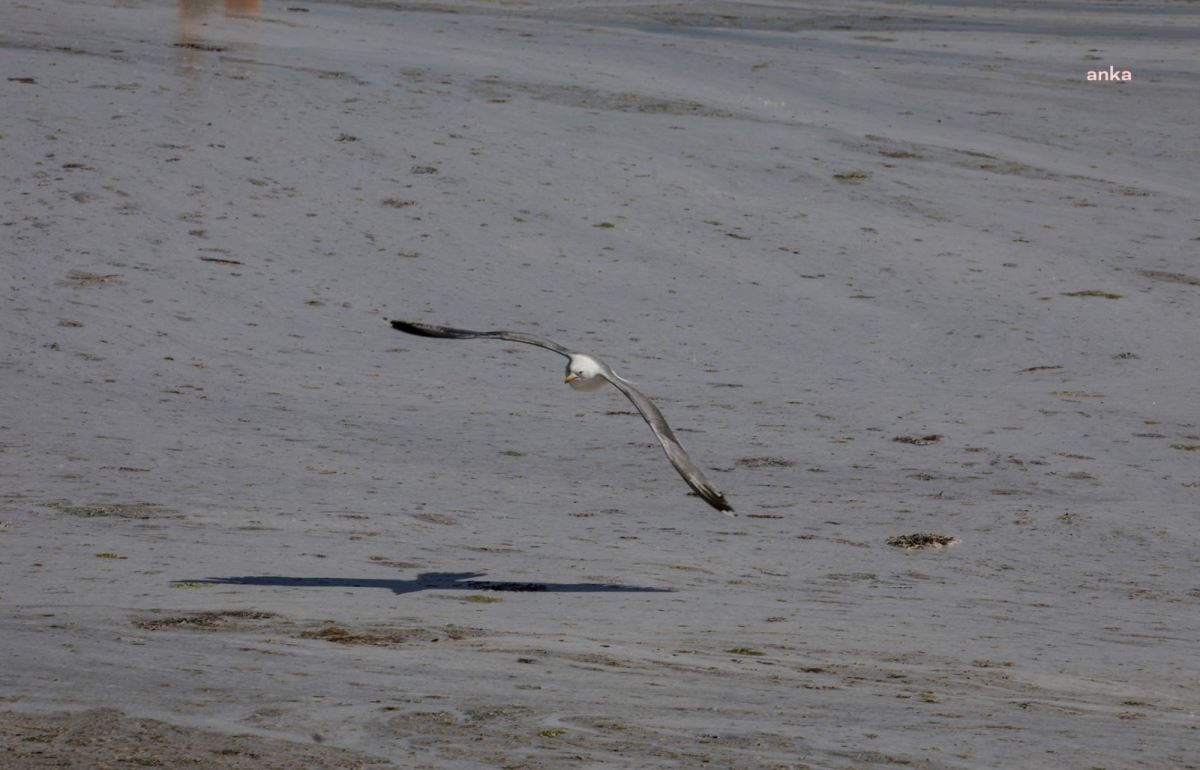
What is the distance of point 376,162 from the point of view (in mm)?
15945

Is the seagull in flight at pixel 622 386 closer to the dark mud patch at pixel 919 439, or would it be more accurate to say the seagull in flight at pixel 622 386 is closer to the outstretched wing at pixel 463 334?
the outstretched wing at pixel 463 334

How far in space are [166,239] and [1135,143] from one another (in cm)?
967

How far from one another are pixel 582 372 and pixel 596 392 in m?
3.04

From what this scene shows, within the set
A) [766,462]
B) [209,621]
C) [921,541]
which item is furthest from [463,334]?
[766,462]

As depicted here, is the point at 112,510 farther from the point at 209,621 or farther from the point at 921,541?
the point at 921,541

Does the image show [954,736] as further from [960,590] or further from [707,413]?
[707,413]

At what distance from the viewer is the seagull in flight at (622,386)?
8062 millimetres

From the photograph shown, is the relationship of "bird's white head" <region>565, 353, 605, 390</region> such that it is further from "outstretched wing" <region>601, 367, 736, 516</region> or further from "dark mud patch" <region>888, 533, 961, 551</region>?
Result: "dark mud patch" <region>888, 533, 961, 551</region>

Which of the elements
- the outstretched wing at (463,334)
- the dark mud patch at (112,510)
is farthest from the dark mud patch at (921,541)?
the dark mud patch at (112,510)

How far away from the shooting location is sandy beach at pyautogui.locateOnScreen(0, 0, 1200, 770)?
6.82 meters

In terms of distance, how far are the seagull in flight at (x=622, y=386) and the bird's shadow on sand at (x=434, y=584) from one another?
670 millimetres

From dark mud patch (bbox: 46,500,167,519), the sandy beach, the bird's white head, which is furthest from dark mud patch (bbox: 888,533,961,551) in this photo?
dark mud patch (bbox: 46,500,167,519)

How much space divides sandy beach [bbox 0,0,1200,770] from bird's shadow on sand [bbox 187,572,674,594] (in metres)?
0.05

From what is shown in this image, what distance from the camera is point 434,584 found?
859 cm
